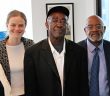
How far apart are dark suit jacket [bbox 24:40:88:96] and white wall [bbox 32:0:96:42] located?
2.10m

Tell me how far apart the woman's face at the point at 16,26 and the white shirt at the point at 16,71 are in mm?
126

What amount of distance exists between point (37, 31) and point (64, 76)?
224 cm

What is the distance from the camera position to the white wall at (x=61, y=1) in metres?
4.11

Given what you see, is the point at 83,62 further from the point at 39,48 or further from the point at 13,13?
the point at 13,13

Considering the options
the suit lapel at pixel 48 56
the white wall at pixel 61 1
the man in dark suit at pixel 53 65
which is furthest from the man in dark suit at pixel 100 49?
the white wall at pixel 61 1

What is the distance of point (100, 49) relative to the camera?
247 cm

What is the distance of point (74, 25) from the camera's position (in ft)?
13.9

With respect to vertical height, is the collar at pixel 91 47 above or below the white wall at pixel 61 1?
below

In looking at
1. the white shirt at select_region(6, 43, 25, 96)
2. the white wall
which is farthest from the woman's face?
the white wall

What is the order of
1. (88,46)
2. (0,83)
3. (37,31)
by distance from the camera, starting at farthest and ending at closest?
(37,31), (88,46), (0,83)

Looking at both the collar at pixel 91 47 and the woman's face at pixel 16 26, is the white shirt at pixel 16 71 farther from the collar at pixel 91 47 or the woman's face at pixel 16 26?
the collar at pixel 91 47

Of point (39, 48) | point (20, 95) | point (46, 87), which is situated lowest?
point (20, 95)

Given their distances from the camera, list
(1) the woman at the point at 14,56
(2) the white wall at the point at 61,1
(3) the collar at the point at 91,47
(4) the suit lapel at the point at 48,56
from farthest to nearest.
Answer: (2) the white wall at the point at 61,1 < (3) the collar at the point at 91,47 < (1) the woman at the point at 14,56 < (4) the suit lapel at the point at 48,56

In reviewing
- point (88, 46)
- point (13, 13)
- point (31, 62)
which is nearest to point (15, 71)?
point (31, 62)
